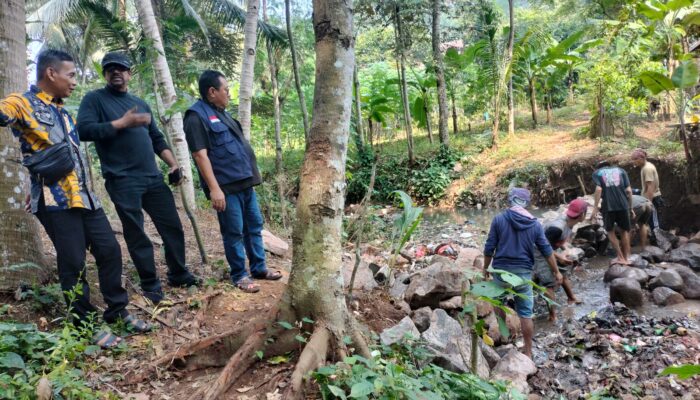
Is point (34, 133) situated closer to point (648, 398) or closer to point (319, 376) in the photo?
point (319, 376)

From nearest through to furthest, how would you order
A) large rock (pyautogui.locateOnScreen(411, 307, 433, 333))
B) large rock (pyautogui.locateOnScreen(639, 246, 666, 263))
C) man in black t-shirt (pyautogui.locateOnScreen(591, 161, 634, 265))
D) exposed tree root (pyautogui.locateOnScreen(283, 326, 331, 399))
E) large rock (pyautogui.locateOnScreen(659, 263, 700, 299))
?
exposed tree root (pyautogui.locateOnScreen(283, 326, 331, 399))
large rock (pyautogui.locateOnScreen(411, 307, 433, 333))
large rock (pyautogui.locateOnScreen(659, 263, 700, 299))
man in black t-shirt (pyautogui.locateOnScreen(591, 161, 634, 265))
large rock (pyautogui.locateOnScreen(639, 246, 666, 263))

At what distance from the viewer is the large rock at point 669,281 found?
602 cm

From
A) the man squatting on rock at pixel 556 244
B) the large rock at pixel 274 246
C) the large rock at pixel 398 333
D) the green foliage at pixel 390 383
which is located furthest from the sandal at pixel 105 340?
the man squatting on rock at pixel 556 244

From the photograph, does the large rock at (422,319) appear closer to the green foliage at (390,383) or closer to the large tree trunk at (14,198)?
the green foliage at (390,383)

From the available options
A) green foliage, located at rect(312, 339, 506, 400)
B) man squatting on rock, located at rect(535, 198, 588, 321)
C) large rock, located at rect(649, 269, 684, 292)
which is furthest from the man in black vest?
large rock, located at rect(649, 269, 684, 292)

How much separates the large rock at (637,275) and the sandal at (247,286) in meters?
5.17

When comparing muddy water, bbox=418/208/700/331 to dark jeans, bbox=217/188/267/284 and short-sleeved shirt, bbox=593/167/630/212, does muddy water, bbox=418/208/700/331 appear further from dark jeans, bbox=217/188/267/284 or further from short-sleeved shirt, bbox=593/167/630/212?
dark jeans, bbox=217/188/267/284

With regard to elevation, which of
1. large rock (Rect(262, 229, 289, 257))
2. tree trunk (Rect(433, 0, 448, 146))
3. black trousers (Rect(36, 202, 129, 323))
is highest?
tree trunk (Rect(433, 0, 448, 146))

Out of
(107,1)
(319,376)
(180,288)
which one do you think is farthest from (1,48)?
(107,1)

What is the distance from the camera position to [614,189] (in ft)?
23.5

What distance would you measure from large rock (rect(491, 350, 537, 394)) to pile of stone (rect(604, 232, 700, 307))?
2.48 meters

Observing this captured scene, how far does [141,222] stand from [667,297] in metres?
6.12

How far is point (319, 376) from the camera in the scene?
2367mm

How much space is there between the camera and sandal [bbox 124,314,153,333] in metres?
3.13
